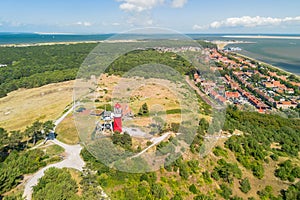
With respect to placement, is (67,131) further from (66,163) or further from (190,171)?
(190,171)

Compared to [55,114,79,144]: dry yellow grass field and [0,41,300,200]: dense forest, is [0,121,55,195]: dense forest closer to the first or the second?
[0,41,300,200]: dense forest

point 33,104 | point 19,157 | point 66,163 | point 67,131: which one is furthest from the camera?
point 33,104

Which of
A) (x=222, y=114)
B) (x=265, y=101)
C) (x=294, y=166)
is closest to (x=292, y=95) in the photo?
(x=265, y=101)

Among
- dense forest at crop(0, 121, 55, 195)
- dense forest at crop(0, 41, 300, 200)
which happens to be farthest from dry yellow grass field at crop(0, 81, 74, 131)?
dense forest at crop(0, 41, 300, 200)

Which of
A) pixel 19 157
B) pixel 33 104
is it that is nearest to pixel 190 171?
pixel 19 157

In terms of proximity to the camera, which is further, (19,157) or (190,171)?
(190,171)

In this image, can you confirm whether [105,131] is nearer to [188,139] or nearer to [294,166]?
[188,139]

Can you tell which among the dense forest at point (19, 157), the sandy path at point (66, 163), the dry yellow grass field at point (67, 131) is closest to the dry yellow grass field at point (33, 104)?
the dry yellow grass field at point (67, 131)

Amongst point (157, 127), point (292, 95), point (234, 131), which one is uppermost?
point (157, 127)
